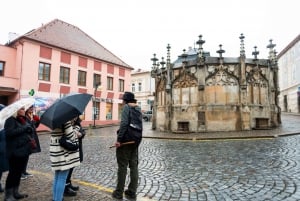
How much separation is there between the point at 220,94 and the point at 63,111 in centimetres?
1517

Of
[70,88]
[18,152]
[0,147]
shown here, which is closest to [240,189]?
[18,152]

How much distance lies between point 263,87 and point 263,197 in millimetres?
15826

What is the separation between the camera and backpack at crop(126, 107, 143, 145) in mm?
4715

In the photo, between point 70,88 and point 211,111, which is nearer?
point 211,111

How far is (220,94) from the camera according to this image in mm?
17766

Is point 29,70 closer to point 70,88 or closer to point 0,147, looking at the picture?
point 70,88

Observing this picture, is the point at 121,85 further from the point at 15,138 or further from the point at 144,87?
the point at 15,138

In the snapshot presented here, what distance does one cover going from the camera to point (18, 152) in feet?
15.2

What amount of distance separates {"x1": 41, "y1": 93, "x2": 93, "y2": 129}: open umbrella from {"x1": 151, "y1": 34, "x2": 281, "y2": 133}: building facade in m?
14.3

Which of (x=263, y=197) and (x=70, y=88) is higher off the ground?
(x=70, y=88)

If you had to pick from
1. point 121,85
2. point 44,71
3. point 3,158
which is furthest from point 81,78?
point 3,158

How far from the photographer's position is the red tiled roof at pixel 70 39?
26.8 metres

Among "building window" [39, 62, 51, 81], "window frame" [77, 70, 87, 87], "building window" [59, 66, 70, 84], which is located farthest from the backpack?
"window frame" [77, 70, 87, 87]

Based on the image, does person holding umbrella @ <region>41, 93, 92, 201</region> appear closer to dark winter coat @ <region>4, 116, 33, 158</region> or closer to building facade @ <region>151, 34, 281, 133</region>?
dark winter coat @ <region>4, 116, 33, 158</region>
